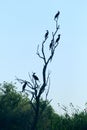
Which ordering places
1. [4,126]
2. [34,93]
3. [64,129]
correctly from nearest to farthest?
[34,93]
[64,129]
[4,126]

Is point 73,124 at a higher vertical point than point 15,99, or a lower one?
lower

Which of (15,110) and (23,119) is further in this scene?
(15,110)

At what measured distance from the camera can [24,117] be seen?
179 ft

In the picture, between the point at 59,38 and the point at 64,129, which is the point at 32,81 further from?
the point at 64,129

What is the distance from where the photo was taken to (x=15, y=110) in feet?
188

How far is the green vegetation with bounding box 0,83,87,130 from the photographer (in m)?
44.8

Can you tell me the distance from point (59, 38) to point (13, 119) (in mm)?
24773

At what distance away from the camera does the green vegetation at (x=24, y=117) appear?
147 ft

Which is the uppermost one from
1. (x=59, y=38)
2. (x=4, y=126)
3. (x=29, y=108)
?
(x=29, y=108)

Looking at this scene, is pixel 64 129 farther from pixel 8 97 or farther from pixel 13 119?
pixel 8 97

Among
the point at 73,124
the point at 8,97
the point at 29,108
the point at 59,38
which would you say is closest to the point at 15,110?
the point at 29,108

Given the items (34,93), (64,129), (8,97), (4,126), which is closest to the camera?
(34,93)

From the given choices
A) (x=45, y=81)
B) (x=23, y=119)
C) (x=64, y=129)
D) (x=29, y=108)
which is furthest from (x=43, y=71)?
(x=29, y=108)

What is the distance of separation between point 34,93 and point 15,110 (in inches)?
1092
